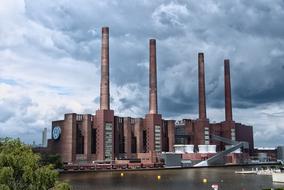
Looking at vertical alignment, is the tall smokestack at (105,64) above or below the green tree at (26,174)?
above

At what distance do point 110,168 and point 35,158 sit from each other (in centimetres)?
16281

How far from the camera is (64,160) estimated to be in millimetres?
192500

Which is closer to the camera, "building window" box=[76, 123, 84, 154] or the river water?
the river water

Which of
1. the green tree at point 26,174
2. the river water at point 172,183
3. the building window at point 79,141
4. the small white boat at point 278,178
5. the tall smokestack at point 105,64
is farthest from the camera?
the building window at point 79,141

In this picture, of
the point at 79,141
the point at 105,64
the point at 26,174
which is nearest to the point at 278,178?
the point at 26,174

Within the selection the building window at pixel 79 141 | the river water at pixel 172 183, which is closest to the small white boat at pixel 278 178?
the river water at pixel 172 183

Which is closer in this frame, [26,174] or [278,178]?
[26,174]

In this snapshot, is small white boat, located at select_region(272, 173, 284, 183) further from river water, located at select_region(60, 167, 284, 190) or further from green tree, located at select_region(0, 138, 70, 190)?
green tree, located at select_region(0, 138, 70, 190)

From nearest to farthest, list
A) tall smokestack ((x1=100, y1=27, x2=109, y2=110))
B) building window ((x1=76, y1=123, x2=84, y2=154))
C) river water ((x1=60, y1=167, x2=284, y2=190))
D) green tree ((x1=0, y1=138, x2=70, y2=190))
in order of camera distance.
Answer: green tree ((x1=0, y1=138, x2=70, y2=190))
river water ((x1=60, y1=167, x2=284, y2=190))
tall smokestack ((x1=100, y1=27, x2=109, y2=110))
building window ((x1=76, y1=123, x2=84, y2=154))

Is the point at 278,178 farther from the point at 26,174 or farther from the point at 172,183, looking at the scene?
the point at 26,174

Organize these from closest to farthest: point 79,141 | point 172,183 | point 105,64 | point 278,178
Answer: point 278,178 → point 172,183 → point 105,64 → point 79,141

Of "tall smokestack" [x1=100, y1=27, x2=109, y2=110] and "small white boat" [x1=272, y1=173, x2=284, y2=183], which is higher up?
"tall smokestack" [x1=100, y1=27, x2=109, y2=110]

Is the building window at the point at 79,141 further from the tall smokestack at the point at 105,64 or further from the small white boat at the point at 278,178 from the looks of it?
the small white boat at the point at 278,178

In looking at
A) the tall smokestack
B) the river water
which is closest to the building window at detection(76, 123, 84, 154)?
the tall smokestack
